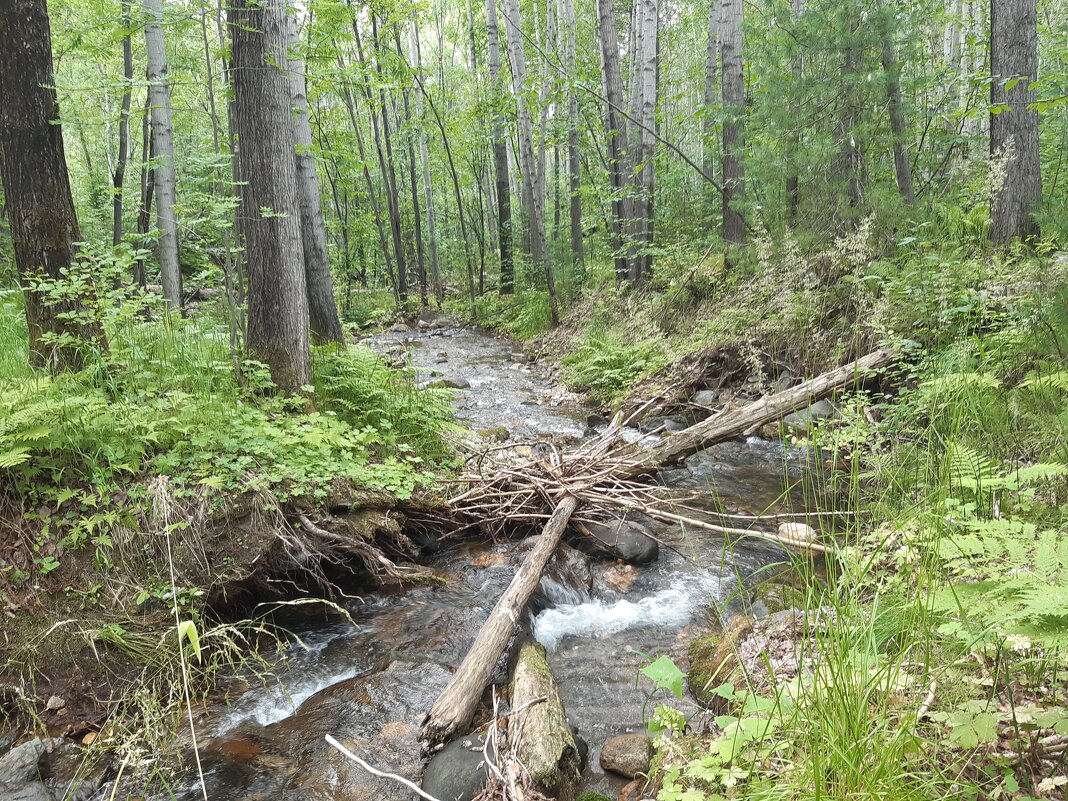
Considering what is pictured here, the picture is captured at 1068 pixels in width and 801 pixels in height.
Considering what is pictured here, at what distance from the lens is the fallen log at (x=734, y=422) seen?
19.1 ft

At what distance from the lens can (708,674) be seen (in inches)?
135

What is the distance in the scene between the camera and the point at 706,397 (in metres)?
8.12

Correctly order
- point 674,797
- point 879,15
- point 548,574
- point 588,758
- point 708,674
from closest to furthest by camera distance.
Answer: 1. point 674,797
2. point 588,758
3. point 708,674
4. point 548,574
5. point 879,15

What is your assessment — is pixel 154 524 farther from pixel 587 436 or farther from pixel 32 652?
pixel 587 436

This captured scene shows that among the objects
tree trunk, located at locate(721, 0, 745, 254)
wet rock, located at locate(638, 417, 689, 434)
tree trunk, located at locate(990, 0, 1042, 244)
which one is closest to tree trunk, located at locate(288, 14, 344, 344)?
wet rock, located at locate(638, 417, 689, 434)

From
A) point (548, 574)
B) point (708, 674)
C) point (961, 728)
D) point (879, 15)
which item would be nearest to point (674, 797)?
point (961, 728)

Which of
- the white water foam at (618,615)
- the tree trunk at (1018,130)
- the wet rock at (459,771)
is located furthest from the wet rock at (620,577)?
the tree trunk at (1018,130)

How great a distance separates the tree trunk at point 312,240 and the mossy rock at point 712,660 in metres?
5.73

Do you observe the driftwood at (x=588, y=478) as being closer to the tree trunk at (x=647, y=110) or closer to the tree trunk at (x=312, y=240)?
the tree trunk at (x=312, y=240)

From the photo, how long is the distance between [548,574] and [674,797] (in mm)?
2706

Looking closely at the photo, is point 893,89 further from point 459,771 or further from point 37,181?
point 37,181

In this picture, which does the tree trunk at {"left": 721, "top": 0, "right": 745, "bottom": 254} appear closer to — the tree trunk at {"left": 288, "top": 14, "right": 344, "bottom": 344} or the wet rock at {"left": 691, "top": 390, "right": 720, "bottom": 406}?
the wet rock at {"left": 691, "top": 390, "right": 720, "bottom": 406}

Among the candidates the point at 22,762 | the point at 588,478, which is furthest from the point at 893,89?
the point at 22,762

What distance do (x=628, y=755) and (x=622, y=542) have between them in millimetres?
2264
